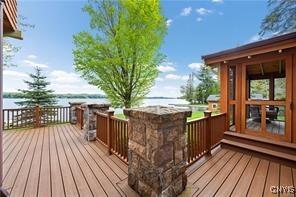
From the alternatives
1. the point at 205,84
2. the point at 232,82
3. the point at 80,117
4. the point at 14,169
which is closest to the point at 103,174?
the point at 14,169

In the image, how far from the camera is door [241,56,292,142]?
400cm

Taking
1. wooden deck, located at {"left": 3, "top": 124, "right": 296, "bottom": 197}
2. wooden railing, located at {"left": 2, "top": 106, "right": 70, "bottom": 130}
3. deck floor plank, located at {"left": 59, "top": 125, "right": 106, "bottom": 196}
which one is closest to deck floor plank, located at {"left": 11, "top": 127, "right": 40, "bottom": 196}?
wooden deck, located at {"left": 3, "top": 124, "right": 296, "bottom": 197}

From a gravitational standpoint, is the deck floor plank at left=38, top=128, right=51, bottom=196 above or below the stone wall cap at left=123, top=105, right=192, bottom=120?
below

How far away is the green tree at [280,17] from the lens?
9.45 meters

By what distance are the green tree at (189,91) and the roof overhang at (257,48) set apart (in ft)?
99.2

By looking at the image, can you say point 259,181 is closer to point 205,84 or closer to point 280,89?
point 280,89

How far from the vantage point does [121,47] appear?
770cm

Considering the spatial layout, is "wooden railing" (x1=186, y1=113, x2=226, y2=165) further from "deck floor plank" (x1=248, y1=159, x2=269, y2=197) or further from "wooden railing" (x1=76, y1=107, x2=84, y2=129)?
"wooden railing" (x1=76, y1=107, x2=84, y2=129)

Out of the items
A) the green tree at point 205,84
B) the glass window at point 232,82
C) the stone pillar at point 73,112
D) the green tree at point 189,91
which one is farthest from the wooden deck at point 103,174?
the green tree at point 189,91

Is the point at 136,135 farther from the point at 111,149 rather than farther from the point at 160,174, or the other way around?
the point at 111,149

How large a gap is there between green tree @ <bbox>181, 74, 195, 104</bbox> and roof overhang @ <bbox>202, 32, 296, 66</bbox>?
30.3 meters

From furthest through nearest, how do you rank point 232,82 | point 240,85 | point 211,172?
point 232,82
point 240,85
point 211,172

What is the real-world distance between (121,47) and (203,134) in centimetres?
538

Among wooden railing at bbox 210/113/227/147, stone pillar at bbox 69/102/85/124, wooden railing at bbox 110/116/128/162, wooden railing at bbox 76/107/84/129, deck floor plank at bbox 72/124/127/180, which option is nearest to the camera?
deck floor plank at bbox 72/124/127/180
